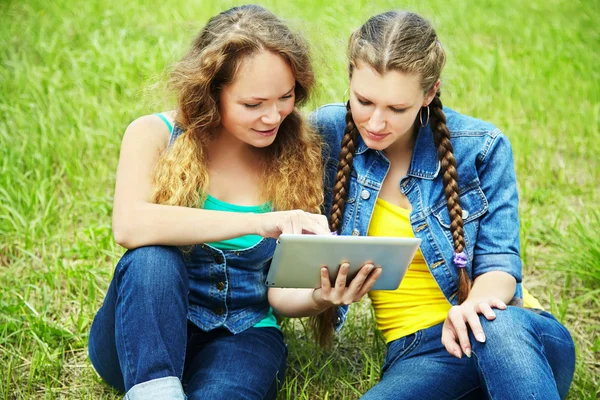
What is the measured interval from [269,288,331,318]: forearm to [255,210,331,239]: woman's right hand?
0.90 feet

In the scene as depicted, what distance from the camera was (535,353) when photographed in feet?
6.47

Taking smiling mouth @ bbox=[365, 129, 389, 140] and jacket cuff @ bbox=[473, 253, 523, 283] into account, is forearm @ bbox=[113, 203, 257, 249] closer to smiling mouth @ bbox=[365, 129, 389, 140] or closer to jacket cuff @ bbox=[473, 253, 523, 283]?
smiling mouth @ bbox=[365, 129, 389, 140]

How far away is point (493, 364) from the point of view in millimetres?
1973

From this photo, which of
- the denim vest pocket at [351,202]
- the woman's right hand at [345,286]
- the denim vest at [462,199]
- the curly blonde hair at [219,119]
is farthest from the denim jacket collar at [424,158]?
the woman's right hand at [345,286]

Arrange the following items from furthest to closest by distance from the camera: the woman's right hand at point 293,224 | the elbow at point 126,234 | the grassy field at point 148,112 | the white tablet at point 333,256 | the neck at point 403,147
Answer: the grassy field at point 148,112
the neck at point 403,147
the elbow at point 126,234
the woman's right hand at point 293,224
the white tablet at point 333,256

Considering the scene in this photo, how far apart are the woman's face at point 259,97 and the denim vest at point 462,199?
0.32 meters

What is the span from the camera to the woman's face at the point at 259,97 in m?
2.22

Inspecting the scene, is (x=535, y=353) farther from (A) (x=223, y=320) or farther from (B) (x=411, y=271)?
(A) (x=223, y=320)

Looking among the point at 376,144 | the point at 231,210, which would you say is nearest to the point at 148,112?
the point at 231,210

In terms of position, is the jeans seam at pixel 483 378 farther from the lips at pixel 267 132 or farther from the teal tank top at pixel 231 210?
the lips at pixel 267 132

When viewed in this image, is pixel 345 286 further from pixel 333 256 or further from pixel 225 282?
pixel 225 282

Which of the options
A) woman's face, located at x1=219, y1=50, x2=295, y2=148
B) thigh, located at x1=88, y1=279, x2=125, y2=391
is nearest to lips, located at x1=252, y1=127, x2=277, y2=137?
woman's face, located at x1=219, y1=50, x2=295, y2=148

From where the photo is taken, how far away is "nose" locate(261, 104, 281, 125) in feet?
7.32

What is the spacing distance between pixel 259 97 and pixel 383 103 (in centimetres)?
36
